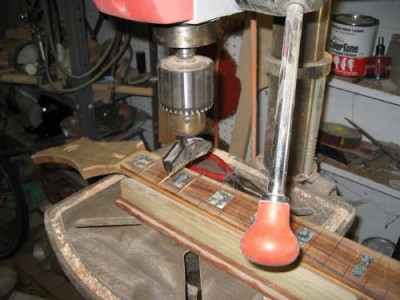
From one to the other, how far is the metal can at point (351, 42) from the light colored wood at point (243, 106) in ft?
0.82

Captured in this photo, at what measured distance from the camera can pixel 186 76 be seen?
456 mm

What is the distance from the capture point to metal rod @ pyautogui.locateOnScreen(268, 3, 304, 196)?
1.15 feet

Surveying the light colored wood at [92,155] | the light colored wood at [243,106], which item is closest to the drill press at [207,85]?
the light colored wood at [92,155]

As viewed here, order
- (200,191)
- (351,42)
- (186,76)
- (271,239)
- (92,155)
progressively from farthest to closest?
(351,42), (92,155), (200,191), (186,76), (271,239)

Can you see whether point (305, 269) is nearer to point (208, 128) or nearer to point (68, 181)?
point (208, 128)

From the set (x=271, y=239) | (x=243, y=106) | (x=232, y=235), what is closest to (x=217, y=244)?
(x=232, y=235)

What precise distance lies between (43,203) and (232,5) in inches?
64.6

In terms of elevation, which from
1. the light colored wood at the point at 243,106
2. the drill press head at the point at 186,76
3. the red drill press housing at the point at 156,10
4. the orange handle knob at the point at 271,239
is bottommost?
the light colored wood at the point at 243,106

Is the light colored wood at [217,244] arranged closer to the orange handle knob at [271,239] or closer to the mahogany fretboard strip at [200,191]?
the mahogany fretboard strip at [200,191]

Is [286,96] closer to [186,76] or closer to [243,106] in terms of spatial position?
[186,76]

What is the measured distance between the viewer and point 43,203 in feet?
5.86

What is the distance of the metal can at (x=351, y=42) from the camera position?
990 mm

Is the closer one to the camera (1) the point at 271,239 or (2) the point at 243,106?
(1) the point at 271,239

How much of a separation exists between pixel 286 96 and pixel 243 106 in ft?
2.79
